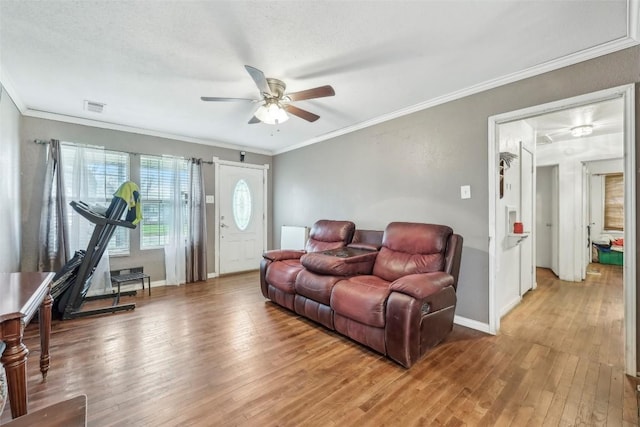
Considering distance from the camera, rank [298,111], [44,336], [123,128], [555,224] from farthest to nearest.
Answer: [555,224], [123,128], [298,111], [44,336]

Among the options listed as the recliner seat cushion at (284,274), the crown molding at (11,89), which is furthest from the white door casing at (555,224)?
the crown molding at (11,89)

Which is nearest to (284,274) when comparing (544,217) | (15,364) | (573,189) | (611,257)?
(15,364)

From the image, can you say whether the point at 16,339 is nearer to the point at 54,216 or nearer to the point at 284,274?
the point at 284,274

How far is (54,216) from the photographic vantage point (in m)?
3.39

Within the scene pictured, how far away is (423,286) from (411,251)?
701mm

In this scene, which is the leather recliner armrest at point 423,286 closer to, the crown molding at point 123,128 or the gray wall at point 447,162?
the gray wall at point 447,162

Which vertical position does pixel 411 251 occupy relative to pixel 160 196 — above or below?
below

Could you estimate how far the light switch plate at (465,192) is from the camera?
2.74m

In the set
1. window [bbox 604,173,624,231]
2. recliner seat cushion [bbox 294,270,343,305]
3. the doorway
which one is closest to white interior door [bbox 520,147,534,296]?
the doorway

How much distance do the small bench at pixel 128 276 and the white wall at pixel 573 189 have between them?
6475 mm

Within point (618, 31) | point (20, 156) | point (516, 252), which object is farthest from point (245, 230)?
point (618, 31)

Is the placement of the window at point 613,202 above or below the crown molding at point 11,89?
below

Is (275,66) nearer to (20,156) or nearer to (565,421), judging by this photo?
(565,421)

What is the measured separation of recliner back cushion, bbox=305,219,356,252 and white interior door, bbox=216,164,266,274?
71.8 inches
